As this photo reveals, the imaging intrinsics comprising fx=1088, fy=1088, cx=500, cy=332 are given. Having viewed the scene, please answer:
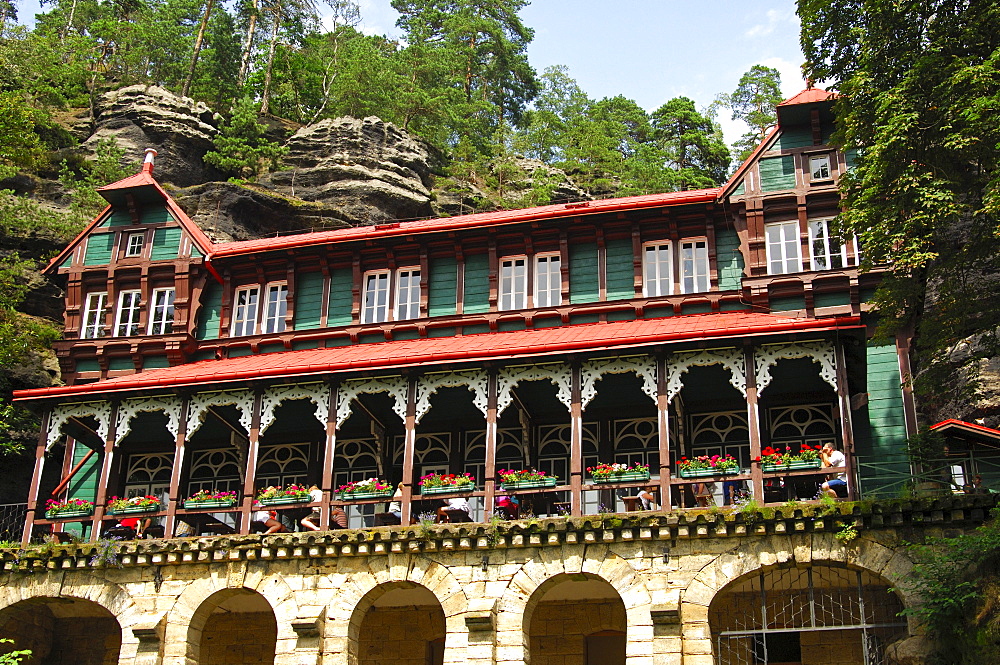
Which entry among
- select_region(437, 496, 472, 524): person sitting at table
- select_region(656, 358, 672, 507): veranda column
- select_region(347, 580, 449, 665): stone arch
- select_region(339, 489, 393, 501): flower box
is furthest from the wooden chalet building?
select_region(347, 580, 449, 665): stone arch

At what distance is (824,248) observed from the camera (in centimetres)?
2800

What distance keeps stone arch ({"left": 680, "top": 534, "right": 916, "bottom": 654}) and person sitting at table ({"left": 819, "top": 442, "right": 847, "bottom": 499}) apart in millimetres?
1296

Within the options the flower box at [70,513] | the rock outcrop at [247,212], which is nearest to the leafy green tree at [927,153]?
the flower box at [70,513]

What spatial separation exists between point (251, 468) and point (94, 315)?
1021 centimetres

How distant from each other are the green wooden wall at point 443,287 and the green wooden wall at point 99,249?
33.2 feet

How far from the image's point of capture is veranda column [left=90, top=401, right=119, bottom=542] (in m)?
25.4

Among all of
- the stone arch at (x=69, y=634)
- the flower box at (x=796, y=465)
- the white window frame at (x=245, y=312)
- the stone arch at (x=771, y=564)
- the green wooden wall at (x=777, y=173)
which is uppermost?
the green wooden wall at (x=777, y=173)

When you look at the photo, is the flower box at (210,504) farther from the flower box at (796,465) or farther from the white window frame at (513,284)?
the flower box at (796,465)

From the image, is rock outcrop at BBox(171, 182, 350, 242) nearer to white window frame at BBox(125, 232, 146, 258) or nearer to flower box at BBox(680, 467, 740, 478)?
white window frame at BBox(125, 232, 146, 258)

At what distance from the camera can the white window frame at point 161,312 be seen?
31.8m

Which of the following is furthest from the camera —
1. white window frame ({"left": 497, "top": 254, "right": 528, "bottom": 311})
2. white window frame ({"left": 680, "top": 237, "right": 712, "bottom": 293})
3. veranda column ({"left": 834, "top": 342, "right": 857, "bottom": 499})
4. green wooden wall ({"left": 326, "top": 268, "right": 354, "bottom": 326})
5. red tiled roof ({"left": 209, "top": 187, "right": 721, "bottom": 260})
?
green wooden wall ({"left": 326, "top": 268, "right": 354, "bottom": 326})

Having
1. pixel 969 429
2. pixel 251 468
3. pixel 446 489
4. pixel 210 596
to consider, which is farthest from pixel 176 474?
pixel 969 429

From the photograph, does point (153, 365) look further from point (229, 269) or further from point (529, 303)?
point (529, 303)

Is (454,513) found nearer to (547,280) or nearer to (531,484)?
(531,484)
